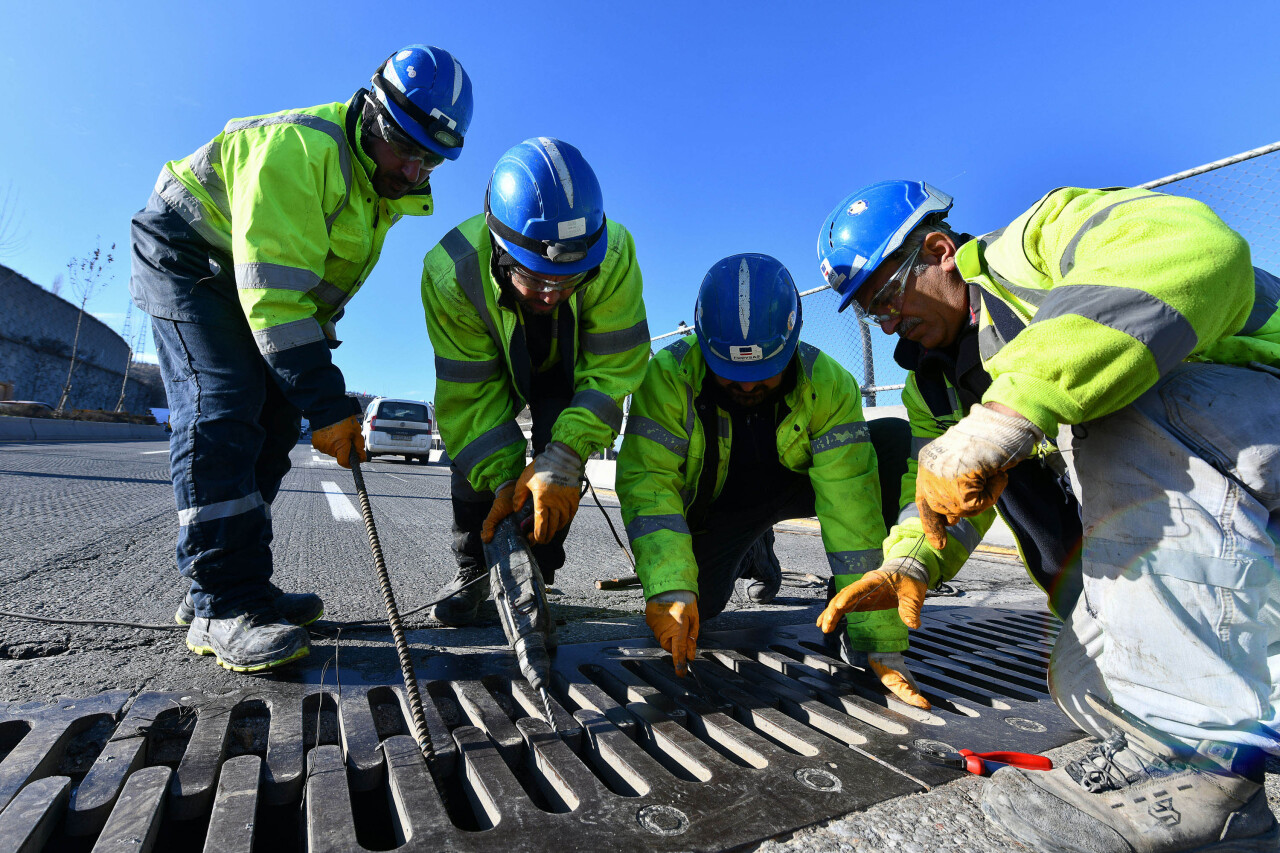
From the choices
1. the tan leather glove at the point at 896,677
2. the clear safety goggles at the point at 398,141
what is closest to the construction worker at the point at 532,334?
the clear safety goggles at the point at 398,141

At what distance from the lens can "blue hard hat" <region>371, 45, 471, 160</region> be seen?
6.73 ft

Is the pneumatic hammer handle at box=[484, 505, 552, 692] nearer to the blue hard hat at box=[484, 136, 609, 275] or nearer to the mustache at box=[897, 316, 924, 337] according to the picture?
the blue hard hat at box=[484, 136, 609, 275]

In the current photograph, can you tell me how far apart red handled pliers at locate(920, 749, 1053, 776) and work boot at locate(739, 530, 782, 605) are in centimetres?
175

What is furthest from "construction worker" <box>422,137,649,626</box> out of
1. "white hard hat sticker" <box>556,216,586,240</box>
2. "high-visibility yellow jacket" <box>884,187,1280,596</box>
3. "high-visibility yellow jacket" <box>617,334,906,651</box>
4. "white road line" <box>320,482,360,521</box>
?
"white road line" <box>320,482,360,521</box>

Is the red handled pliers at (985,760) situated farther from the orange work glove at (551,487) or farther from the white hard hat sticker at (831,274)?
the white hard hat sticker at (831,274)

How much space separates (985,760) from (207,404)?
2.16 m

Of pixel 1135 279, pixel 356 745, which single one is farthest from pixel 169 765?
pixel 1135 279

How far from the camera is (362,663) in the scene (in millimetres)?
1795

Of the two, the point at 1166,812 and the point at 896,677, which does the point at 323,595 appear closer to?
the point at 896,677

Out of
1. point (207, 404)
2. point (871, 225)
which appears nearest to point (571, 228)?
point (871, 225)

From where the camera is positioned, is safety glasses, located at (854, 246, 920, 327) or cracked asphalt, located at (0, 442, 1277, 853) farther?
safety glasses, located at (854, 246, 920, 327)

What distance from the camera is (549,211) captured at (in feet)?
6.44

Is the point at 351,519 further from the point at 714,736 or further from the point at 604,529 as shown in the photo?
the point at 714,736

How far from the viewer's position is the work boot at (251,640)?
1660 millimetres
